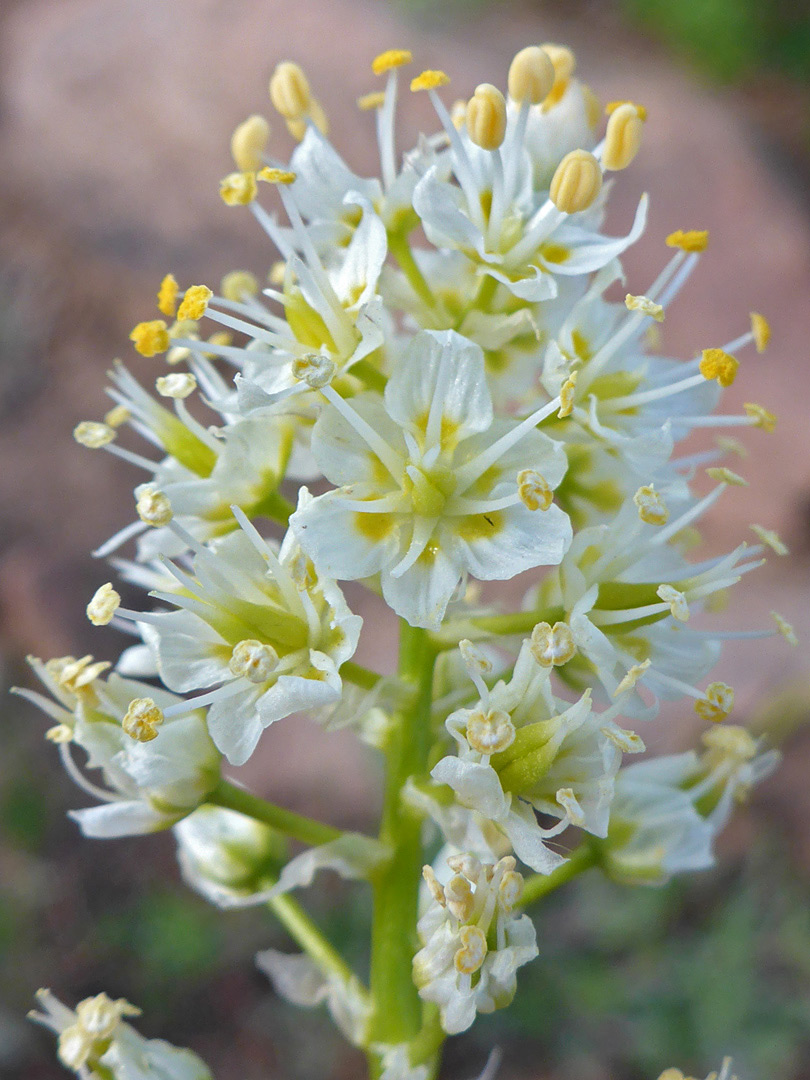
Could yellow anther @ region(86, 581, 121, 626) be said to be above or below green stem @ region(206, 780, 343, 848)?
above

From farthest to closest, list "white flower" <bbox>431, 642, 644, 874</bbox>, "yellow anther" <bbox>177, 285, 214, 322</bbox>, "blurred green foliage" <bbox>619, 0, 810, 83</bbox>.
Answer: "blurred green foliage" <bbox>619, 0, 810, 83</bbox>
"yellow anther" <bbox>177, 285, 214, 322</bbox>
"white flower" <bbox>431, 642, 644, 874</bbox>

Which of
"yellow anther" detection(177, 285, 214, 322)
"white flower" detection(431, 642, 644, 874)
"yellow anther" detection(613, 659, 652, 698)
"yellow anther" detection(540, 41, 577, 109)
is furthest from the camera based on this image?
"yellow anther" detection(540, 41, 577, 109)

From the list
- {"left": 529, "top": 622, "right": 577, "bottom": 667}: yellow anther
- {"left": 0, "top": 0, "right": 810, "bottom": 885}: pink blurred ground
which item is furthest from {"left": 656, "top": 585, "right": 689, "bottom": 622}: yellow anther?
{"left": 0, "top": 0, "right": 810, "bottom": 885}: pink blurred ground

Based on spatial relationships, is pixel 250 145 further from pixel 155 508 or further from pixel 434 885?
pixel 434 885

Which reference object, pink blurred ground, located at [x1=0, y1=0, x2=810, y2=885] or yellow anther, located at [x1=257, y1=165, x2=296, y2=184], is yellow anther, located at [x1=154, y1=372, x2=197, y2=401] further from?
pink blurred ground, located at [x1=0, y1=0, x2=810, y2=885]

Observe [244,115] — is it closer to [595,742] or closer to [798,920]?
[798,920]

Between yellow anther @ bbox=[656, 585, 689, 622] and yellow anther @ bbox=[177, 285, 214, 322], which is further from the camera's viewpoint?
yellow anther @ bbox=[177, 285, 214, 322]
